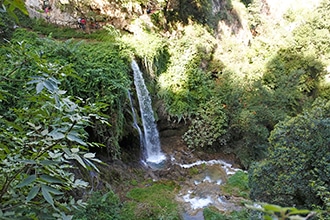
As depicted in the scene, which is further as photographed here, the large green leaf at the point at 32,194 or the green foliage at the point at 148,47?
the green foliage at the point at 148,47

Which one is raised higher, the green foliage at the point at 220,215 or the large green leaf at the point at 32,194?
the large green leaf at the point at 32,194

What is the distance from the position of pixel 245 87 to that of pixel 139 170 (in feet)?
17.3

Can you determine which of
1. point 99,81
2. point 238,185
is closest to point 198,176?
point 238,185

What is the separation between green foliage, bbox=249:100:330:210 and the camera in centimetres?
418

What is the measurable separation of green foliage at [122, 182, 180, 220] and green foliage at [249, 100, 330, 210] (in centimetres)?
210

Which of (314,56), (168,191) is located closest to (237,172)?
(168,191)

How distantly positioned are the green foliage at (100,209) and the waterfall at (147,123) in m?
3.07

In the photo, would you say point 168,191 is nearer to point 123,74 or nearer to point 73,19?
point 123,74

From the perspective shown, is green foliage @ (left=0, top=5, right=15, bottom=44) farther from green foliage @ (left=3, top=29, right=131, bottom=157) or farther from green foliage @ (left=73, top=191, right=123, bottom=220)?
green foliage @ (left=73, top=191, right=123, bottom=220)

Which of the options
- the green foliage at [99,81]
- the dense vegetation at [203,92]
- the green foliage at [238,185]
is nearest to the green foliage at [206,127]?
the dense vegetation at [203,92]

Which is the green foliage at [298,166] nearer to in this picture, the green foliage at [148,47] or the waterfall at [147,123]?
the waterfall at [147,123]

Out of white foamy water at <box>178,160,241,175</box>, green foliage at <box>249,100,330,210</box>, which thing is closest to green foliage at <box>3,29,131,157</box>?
white foamy water at <box>178,160,241,175</box>

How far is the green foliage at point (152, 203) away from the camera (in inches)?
227

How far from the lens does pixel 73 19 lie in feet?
30.8
